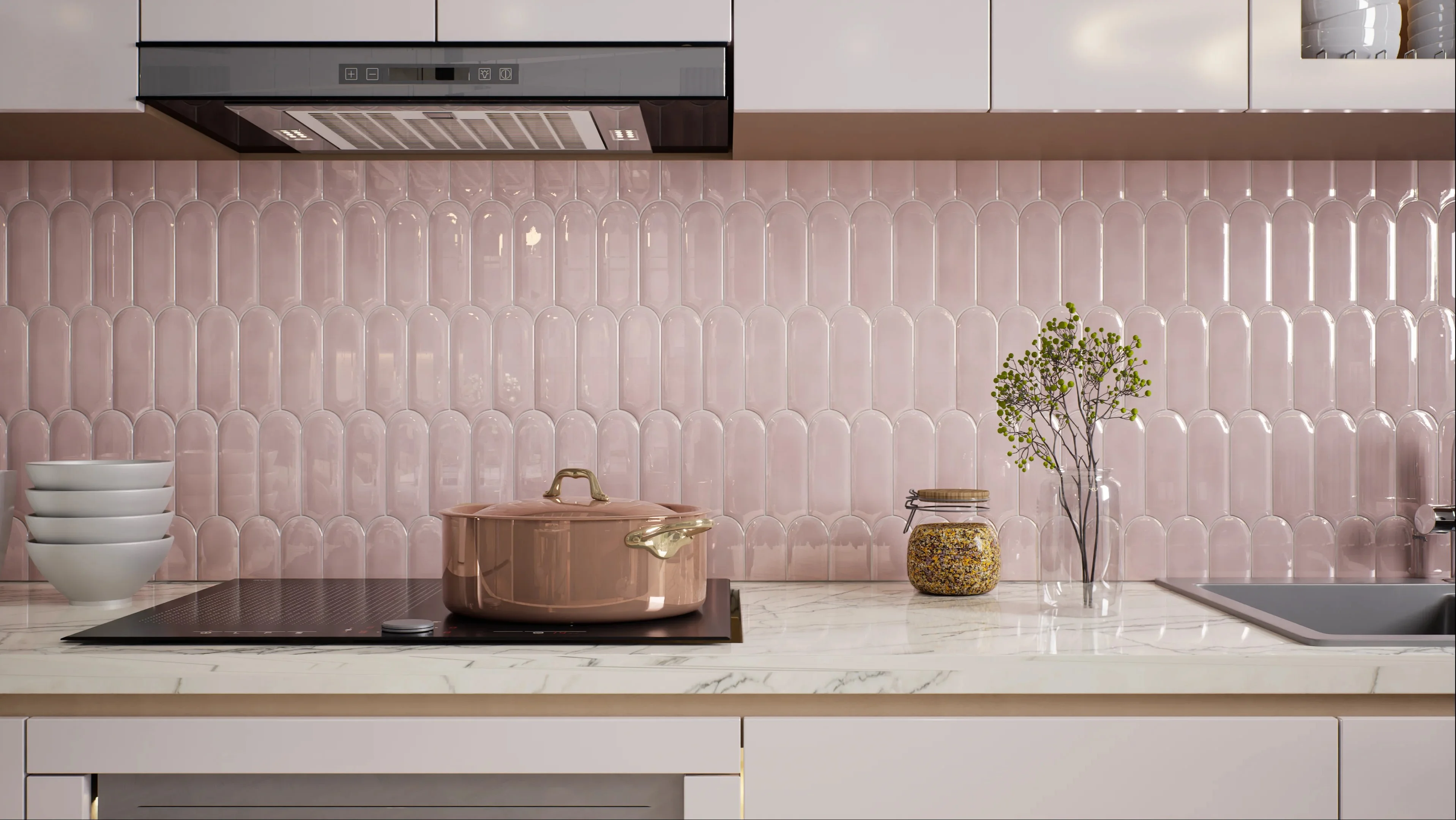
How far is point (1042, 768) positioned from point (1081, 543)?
1.25 feet

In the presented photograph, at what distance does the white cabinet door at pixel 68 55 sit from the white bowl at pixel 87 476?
0.48 meters

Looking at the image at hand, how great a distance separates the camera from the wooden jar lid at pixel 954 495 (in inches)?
58.3

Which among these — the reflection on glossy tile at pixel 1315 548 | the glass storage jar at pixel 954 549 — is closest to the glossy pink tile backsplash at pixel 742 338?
the reflection on glossy tile at pixel 1315 548

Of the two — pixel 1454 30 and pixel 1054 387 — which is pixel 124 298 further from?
pixel 1454 30

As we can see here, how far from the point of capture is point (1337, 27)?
4.52 ft

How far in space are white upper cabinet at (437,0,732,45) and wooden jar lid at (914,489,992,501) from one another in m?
0.71

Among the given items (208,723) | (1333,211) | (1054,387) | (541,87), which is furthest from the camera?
(1333,211)

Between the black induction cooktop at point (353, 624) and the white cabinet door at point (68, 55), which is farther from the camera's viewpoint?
the white cabinet door at point (68, 55)

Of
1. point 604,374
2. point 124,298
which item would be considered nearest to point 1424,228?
point 604,374

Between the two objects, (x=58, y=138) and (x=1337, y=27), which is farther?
(x=58, y=138)

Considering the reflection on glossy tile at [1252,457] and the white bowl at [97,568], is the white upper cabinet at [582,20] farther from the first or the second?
the reflection on glossy tile at [1252,457]

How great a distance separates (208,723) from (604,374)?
31.3 inches

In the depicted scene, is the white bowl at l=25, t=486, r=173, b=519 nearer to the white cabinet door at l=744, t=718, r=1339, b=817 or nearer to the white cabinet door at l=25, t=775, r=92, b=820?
the white cabinet door at l=25, t=775, r=92, b=820

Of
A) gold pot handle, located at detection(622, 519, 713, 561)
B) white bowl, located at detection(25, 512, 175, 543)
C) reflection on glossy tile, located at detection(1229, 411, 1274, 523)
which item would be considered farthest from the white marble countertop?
reflection on glossy tile, located at detection(1229, 411, 1274, 523)
